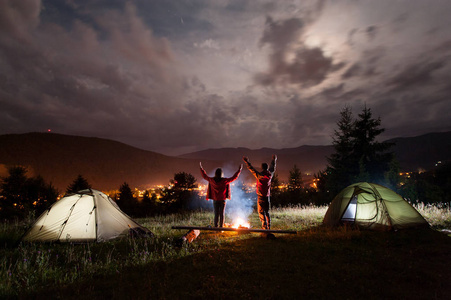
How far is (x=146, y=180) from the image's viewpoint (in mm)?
108812

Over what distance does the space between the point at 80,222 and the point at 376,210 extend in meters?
11.9

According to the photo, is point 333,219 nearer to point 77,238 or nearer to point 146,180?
point 77,238

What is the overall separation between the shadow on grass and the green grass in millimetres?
18

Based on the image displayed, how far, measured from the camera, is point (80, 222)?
914cm

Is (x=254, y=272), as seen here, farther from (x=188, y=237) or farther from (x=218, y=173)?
(x=218, y=173)

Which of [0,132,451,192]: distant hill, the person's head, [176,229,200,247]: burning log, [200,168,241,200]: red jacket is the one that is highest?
[0,132,451,192]: distant hill

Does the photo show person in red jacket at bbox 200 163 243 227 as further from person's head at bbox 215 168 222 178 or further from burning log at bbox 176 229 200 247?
burning log at bbox 176 229 200 247

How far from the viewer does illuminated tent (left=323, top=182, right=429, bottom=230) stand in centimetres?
961

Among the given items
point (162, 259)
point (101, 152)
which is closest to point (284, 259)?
point (162, 259)

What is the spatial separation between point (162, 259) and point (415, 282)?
18.9ft

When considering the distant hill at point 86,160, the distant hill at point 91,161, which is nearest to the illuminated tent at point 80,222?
the distant hill at point 91,161

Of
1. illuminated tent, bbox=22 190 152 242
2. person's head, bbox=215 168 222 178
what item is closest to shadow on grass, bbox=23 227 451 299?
person's head, bbox=215 168 222 178

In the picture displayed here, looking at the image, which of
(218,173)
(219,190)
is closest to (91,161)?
(218,173)

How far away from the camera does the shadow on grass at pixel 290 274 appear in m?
4.46
